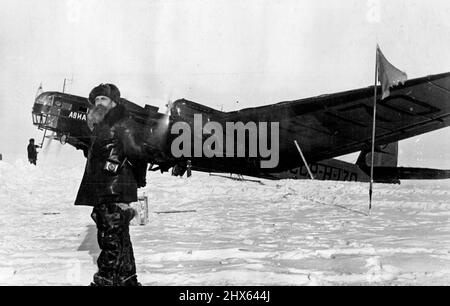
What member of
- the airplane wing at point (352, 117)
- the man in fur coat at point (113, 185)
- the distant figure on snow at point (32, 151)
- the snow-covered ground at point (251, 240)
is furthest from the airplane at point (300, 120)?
the man in fur coat at point (113, 185)

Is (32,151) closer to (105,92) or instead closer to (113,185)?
(105,92)

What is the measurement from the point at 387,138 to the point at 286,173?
5.37 m

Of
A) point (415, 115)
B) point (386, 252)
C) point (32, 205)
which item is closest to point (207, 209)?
point (32, 205)

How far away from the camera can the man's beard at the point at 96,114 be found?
302cm

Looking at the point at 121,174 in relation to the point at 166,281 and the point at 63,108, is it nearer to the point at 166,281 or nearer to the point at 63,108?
the point at 166,281

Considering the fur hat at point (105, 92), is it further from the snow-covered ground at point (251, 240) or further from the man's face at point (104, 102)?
the snow-covered ground at point (251, 240)

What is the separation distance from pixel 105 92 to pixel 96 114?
0.57 ft

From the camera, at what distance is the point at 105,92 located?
10.1ft

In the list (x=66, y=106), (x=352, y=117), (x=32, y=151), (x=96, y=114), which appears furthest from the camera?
(x=32, y=151)

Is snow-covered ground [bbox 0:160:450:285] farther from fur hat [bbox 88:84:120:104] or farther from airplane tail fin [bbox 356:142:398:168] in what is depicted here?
airplane tail fin [bbox 356:142:398:168]

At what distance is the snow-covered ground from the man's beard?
1280 mm

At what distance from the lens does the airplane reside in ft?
32.8

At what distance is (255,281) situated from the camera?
3256mm

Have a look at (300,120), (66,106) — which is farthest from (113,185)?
(66,106)
